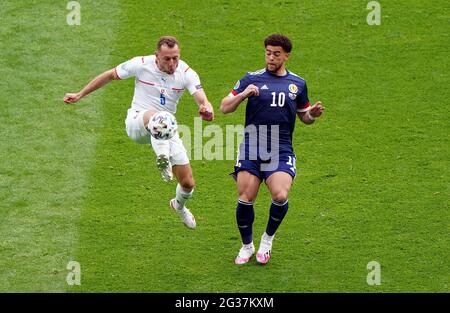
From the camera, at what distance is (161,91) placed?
44.7ft

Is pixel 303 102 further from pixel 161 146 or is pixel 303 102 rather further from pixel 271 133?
pixel 161 146

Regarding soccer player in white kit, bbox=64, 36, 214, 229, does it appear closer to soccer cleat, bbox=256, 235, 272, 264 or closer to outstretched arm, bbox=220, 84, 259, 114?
outstretched arm, bbox=220, 84, 259, 114

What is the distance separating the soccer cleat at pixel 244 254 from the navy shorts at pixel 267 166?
0.92 meters

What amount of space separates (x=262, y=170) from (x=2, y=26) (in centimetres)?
688

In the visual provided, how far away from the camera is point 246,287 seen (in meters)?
13.2

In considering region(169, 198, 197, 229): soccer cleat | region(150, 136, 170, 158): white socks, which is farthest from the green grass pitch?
region(150, 136, 170, 158): white socks

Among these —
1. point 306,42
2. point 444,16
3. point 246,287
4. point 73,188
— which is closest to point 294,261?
point 246,287

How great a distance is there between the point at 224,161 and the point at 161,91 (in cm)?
257

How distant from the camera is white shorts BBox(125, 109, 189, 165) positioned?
13.4m

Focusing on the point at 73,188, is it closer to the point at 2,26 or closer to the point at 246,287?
the point at 246,287

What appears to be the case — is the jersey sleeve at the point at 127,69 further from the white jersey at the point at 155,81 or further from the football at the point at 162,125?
the football at the point at 162,125

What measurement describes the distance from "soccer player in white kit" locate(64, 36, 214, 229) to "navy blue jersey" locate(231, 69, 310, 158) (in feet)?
1.91

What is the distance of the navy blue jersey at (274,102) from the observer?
13.3m

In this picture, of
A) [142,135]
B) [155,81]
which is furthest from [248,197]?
[155,81]
